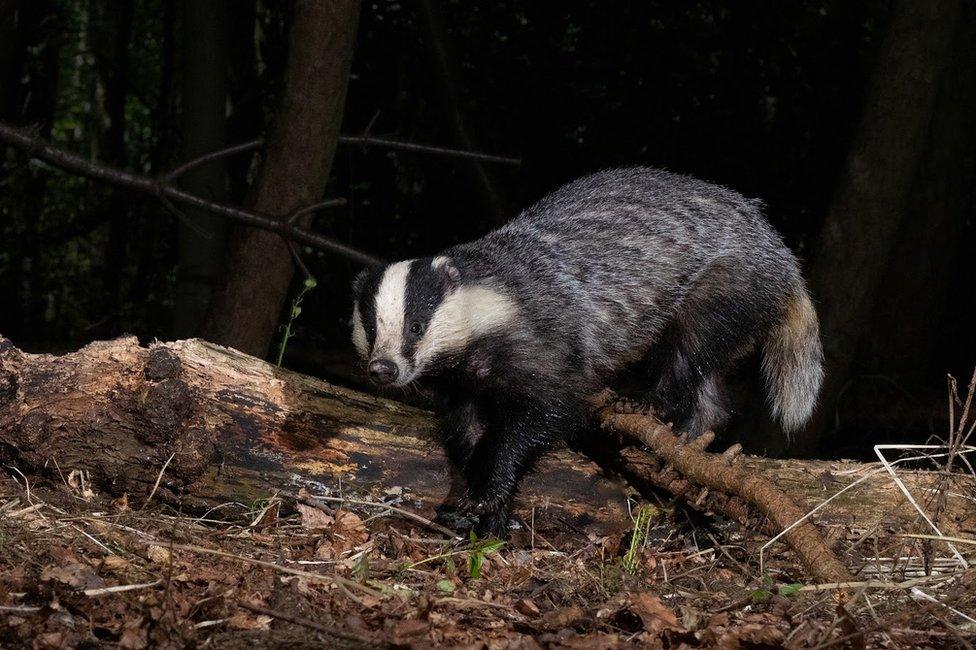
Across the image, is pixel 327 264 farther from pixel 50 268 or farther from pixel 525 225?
pixel 525 225

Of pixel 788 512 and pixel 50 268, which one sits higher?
pixel 788 512

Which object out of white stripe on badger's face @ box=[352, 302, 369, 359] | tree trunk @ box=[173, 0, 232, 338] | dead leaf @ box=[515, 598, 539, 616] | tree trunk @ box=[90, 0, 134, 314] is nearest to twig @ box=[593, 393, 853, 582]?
dead leaf @ box=[515, 598, 539, 616]

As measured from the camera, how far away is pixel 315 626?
107 inches

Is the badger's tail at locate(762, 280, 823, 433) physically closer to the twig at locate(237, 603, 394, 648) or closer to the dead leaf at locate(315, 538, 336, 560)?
the dead leaf at locate(315, 538, 336, 560)

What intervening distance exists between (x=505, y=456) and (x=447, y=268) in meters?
0.75

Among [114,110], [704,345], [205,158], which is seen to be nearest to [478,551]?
[704,345]

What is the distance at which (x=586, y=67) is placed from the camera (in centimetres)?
771

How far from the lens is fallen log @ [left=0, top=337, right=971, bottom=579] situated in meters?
3.53

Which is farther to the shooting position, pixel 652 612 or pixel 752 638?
pixel 652 612

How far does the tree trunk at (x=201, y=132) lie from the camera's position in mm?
6254

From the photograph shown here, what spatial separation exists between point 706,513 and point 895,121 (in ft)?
8.79

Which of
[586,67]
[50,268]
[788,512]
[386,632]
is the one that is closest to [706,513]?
[788,512]

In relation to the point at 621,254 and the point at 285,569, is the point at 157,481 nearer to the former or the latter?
the point at 285,569

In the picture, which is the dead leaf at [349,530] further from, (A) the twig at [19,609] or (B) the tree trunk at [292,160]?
(B) the tree trunk at [292,160]
